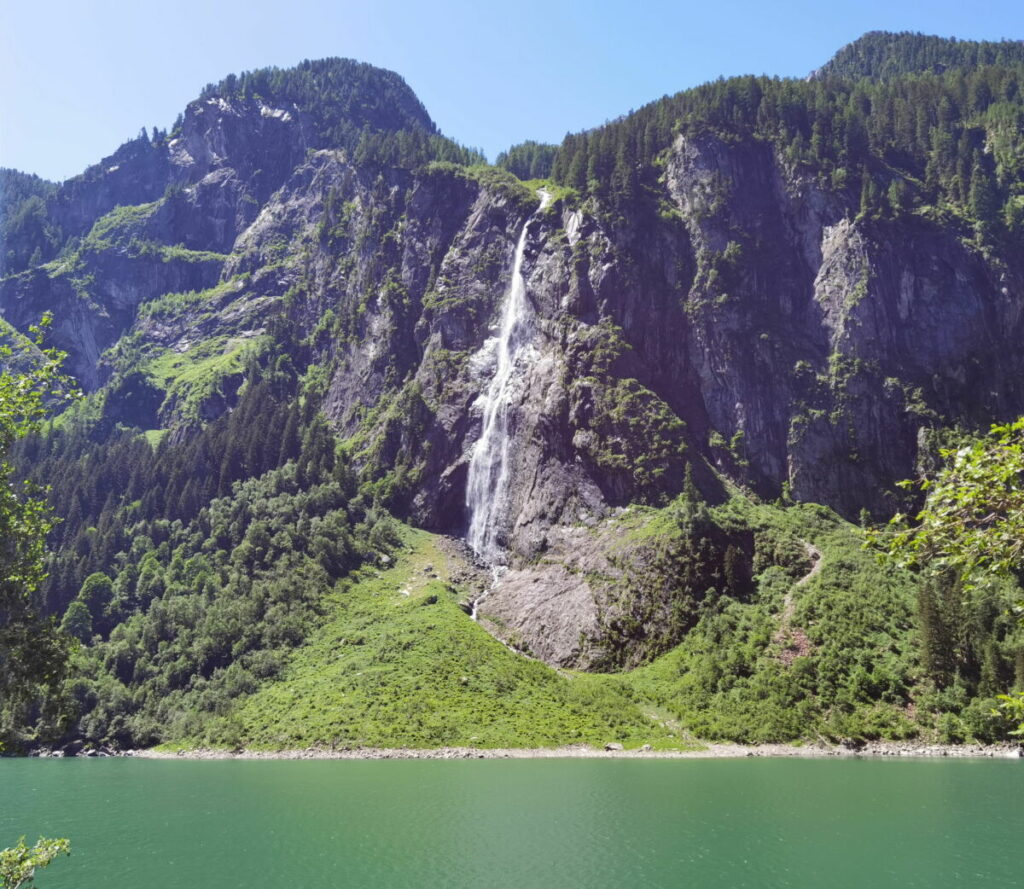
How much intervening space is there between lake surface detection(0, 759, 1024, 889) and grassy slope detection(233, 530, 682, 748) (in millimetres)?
16875

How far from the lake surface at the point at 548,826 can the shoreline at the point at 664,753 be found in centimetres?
473

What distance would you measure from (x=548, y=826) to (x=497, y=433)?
10687 cm

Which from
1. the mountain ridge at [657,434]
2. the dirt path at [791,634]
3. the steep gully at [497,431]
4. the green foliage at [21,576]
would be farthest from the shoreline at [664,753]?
the green foliage at [21,576]

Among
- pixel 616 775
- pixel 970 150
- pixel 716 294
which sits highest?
pixel 970 150

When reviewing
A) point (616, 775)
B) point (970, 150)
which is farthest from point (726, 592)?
point (970, 150)

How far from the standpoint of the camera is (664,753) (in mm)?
85375

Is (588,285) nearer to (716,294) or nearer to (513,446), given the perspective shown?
(716,294)

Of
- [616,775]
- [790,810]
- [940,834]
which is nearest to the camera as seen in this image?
[940,834]

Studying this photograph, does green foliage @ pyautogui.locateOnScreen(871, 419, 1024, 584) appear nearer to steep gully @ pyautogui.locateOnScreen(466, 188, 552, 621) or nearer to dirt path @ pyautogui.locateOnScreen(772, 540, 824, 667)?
dirt path @ pyautogui.locateOnScreen(772, 540, 824, 667)

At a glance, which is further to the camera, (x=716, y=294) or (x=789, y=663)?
(x=716, y=294)

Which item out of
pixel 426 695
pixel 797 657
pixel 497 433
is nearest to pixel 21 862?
pixel 426 695

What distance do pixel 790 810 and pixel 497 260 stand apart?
146 metres

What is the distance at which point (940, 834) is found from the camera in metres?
45.5

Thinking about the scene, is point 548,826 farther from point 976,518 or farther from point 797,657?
point 797,657
